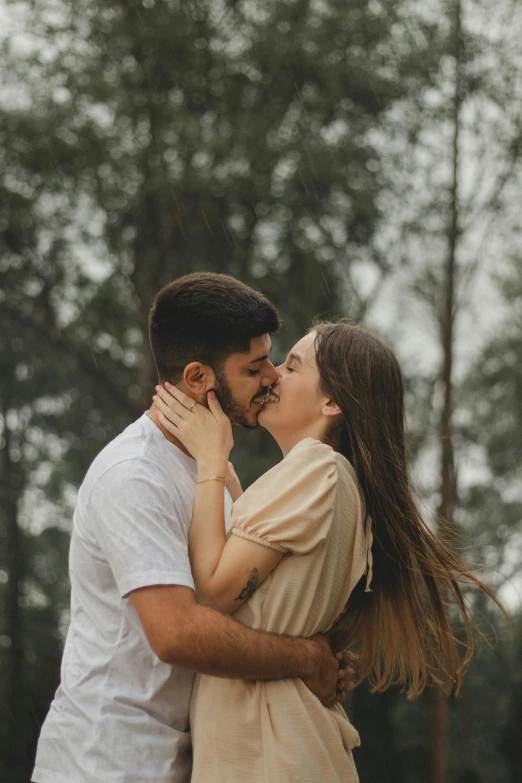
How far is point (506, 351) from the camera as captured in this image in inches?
714

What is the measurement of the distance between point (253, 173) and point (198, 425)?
11824 millimetres

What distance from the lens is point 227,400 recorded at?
3.11 meters

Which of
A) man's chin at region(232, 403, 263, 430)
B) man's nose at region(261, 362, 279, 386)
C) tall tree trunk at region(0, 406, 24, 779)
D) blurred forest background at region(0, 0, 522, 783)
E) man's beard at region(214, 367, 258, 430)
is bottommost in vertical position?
tall tree trunk at region(0, 406, 24, 779)

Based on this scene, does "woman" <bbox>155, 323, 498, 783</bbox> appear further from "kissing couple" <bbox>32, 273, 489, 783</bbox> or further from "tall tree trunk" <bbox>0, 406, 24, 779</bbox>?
"tall tree trunk" <bbox>0, 406, 24, 779</bbox>

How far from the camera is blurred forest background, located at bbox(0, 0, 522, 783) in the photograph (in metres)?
14.0

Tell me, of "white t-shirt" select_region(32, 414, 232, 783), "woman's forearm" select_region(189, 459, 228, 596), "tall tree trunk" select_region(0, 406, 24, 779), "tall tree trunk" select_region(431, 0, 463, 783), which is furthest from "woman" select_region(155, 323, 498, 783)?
"tall tree trunk" select_region(0, 406, 24, 779)

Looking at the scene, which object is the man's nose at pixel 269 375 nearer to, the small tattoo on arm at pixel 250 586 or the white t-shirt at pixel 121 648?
the white t-shirt at pixel 121 648

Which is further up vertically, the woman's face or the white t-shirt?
the woman's face

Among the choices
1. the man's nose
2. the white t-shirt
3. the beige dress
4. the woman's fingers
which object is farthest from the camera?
the man's nose

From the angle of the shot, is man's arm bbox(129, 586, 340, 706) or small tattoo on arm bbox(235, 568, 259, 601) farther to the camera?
small tattoo on arm bbox(235, 568, 259, 601)

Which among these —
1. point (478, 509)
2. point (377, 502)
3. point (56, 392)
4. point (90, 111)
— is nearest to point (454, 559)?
point (377, 502)

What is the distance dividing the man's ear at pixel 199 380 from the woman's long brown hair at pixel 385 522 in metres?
0.38

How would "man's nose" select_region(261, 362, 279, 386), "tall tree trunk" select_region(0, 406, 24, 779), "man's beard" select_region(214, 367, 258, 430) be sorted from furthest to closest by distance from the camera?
"tall tree trunk" select_region(0, 406, 24, 779)
"man's nose" select_region(261, 362, 279, 386)
"man's beard" select_region(214, 367, 258, 430)

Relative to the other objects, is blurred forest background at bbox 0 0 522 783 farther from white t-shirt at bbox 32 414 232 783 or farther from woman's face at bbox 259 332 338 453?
white t-shirt at bbox 32 414 232 783
